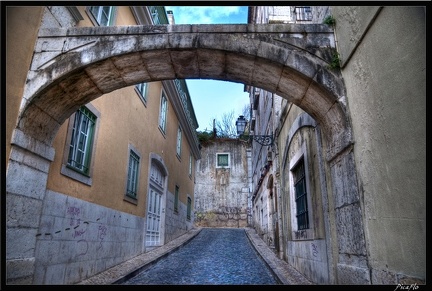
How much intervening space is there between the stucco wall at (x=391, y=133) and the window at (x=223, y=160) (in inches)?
780

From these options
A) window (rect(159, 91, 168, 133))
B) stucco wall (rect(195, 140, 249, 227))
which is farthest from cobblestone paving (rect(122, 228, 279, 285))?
stucco wall (rect(195, 140, 249, 227))

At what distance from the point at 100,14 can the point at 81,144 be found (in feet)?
9.61

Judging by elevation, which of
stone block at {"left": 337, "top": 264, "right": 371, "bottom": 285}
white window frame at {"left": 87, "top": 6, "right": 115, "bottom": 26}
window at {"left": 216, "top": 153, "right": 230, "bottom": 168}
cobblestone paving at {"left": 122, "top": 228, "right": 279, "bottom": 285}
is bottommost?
cobblestone paving at {"left": 122, "top": 228, "right": 279, "bottom": 285}

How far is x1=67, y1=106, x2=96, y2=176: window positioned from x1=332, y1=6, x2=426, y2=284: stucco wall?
443 centimetres

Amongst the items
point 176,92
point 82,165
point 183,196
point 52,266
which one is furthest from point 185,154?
point 52,266

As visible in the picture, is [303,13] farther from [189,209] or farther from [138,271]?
[189,209]

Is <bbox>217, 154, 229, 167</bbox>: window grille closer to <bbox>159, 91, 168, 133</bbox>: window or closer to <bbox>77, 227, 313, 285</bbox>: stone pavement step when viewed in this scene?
<bbox>159, 91, 168, 133</bbox>: window

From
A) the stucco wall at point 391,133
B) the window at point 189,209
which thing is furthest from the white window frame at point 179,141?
A: the stucco wall at point 391,133

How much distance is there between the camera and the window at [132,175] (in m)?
7.74

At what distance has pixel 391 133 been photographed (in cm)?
266

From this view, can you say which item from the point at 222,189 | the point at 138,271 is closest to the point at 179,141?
the point at 138,271

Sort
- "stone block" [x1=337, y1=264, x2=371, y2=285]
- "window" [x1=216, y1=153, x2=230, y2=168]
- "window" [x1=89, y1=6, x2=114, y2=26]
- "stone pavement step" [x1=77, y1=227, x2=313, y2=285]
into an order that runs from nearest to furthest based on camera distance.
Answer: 1. "stone block" [x1=337, y1=264, x2=371, y2=285]
2. "stone pavement step" [x1=77, y1=227, x2=313, y2=285]
3. "window" [x1=89, y1=6, x2=114, y2=26]
4. "window" [x1=216, y1=153, x2=230, y2=168]

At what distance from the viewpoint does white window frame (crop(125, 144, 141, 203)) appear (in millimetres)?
7590
